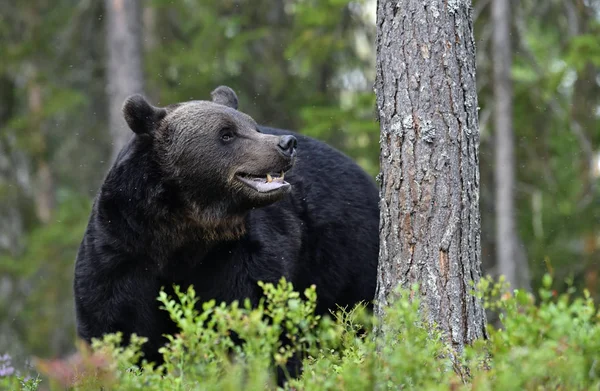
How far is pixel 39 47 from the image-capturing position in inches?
663

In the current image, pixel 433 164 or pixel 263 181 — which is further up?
pixel 433 164

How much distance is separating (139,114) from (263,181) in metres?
0.98

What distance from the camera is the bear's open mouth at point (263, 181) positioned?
216 inches

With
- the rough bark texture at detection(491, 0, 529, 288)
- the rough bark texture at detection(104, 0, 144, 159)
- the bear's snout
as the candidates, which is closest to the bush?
the bear's snout

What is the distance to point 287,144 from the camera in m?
5.48

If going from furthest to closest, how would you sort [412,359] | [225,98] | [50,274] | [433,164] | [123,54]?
[50,274], [123,54], [225,98], [433,164], [412,359]

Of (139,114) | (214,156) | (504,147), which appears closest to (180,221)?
(214,156)

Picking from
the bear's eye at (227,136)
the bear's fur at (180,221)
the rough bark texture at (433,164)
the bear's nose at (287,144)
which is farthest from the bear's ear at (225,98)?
the rough bark texture at (433,164)

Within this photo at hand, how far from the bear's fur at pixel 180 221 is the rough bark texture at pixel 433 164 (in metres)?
0.82

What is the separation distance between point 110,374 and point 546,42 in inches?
890

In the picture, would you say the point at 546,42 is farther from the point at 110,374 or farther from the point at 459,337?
the point at 110,374

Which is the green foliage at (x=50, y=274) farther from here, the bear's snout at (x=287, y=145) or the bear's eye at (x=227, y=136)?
the bear's snout at (x=287, y=145)

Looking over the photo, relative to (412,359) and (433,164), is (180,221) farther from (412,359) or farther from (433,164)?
(412,359)

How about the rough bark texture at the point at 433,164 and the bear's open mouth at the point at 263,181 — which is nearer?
the rough bark texture at the point at 433,164
